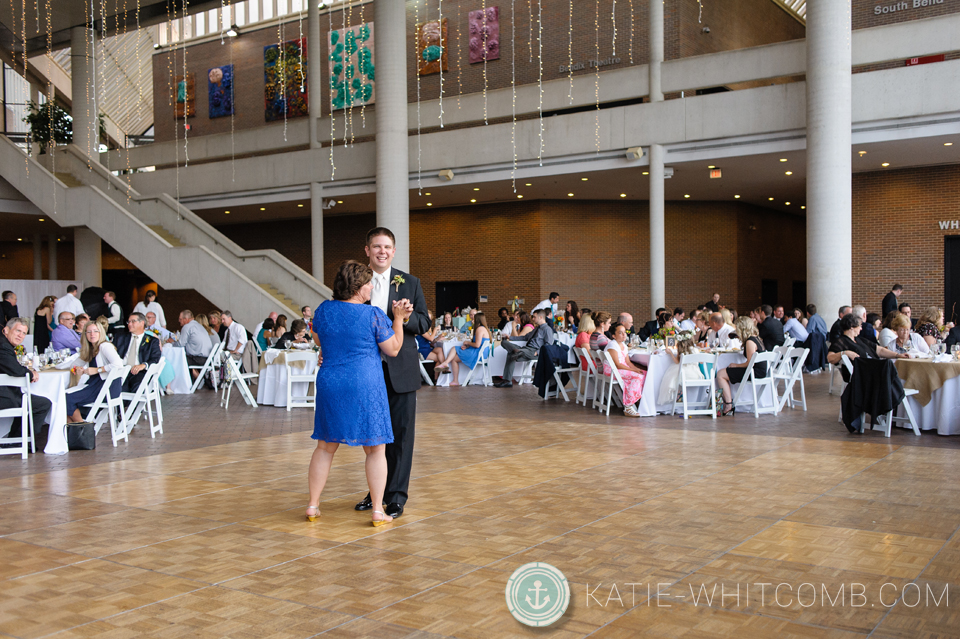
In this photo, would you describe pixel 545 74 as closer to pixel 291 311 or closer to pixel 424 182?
pixel 424 182

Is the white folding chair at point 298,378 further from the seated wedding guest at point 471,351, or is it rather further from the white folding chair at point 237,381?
the seated wedding guest at point 471,351

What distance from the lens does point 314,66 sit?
2086cm

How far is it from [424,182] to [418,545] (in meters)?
16.0

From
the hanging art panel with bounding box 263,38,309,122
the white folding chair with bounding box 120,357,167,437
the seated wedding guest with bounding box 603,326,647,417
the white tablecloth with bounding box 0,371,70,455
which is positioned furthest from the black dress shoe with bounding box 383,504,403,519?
the hanging art panel with bounding box 263,38,309,122

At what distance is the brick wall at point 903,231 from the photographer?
17125mm

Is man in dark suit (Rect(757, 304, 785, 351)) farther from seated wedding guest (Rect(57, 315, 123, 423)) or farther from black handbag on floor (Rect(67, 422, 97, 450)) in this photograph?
black handbag on floor (Rect(67, 422, 97, 450))

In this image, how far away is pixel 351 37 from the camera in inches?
866

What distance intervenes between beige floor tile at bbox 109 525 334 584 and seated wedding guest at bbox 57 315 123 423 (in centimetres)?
380

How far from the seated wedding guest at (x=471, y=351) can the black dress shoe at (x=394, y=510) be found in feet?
26.4

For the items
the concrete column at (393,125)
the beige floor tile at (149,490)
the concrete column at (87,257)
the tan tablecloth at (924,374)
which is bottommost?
the beige floor tile at (149,490)

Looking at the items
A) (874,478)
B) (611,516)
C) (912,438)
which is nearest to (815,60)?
(912,438)

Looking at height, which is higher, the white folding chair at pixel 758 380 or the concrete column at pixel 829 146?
the concrete column at pixel 829 146

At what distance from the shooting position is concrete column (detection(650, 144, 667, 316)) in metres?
16.3

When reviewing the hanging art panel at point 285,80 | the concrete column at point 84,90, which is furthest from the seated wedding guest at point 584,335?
the concrete column at point 84,90
